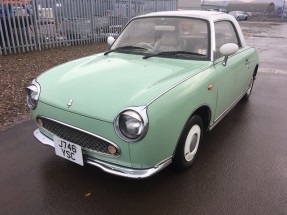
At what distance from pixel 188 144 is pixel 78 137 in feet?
3.57

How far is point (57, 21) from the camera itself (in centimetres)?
952

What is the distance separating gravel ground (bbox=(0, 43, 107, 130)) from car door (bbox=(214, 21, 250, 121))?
292cm

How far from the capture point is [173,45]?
344 centimetres

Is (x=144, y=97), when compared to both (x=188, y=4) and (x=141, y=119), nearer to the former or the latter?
(x=141, y=119)

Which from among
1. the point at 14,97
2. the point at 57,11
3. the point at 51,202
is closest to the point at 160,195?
the point at 51,202

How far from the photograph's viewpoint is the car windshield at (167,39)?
10.8ft

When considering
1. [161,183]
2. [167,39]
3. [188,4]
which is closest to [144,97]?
[161,183]

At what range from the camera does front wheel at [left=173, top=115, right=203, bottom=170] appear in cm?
264

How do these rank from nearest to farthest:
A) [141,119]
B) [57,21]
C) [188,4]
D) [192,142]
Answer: [141,119] → [192,142] → [57,21] → [188,4]

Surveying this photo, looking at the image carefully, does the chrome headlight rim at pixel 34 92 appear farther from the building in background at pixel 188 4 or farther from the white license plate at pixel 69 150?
the building in background at pixel 188 4

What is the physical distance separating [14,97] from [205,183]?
3768mm

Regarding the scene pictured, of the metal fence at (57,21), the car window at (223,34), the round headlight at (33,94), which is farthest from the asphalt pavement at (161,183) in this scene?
the metal fence at (57,21)

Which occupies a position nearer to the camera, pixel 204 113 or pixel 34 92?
pixel 34 92

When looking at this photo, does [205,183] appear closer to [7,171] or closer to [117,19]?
[7,171]
